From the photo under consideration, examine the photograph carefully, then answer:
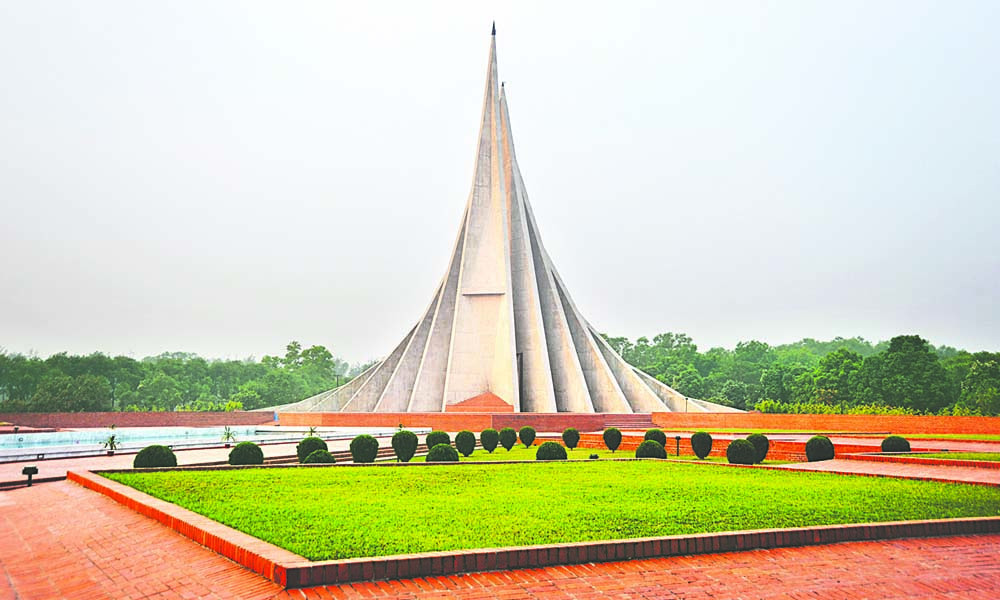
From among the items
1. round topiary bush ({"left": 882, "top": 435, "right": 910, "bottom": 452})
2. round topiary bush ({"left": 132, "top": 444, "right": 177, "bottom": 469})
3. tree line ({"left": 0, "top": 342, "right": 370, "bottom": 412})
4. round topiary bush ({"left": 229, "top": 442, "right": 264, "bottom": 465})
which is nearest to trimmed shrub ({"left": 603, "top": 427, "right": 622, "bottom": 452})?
round topiary bush ({"left": 882, "top": 435, "right": 910, "bottom": 452})

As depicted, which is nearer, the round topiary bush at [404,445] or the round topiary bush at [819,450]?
the round topiary bush at [819,450]

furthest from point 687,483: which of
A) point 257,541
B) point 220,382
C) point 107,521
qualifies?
point 220,382

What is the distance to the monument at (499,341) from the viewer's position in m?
27.0

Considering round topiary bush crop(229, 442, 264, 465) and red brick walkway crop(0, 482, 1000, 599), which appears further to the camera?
round topiary bush crop(229, 442, 264, 465)

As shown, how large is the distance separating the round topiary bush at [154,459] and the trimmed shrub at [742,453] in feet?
25.8

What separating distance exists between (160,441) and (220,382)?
32.8m

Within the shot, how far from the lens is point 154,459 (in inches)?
396

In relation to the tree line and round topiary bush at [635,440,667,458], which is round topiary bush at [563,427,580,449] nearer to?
round topiary bush at [635,440,667,458]

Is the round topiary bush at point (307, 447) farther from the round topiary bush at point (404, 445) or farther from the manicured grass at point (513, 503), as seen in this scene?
the manicured grass at point (513, 503)

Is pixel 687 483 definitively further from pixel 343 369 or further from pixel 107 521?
pixel 343 369

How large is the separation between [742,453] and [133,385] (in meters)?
41.2

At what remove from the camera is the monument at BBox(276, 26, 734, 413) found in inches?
1062

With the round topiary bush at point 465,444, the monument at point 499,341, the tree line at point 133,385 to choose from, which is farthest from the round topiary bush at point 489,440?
the tree line at point 133,385

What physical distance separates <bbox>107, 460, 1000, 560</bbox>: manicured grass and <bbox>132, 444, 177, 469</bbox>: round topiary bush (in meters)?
0.75
